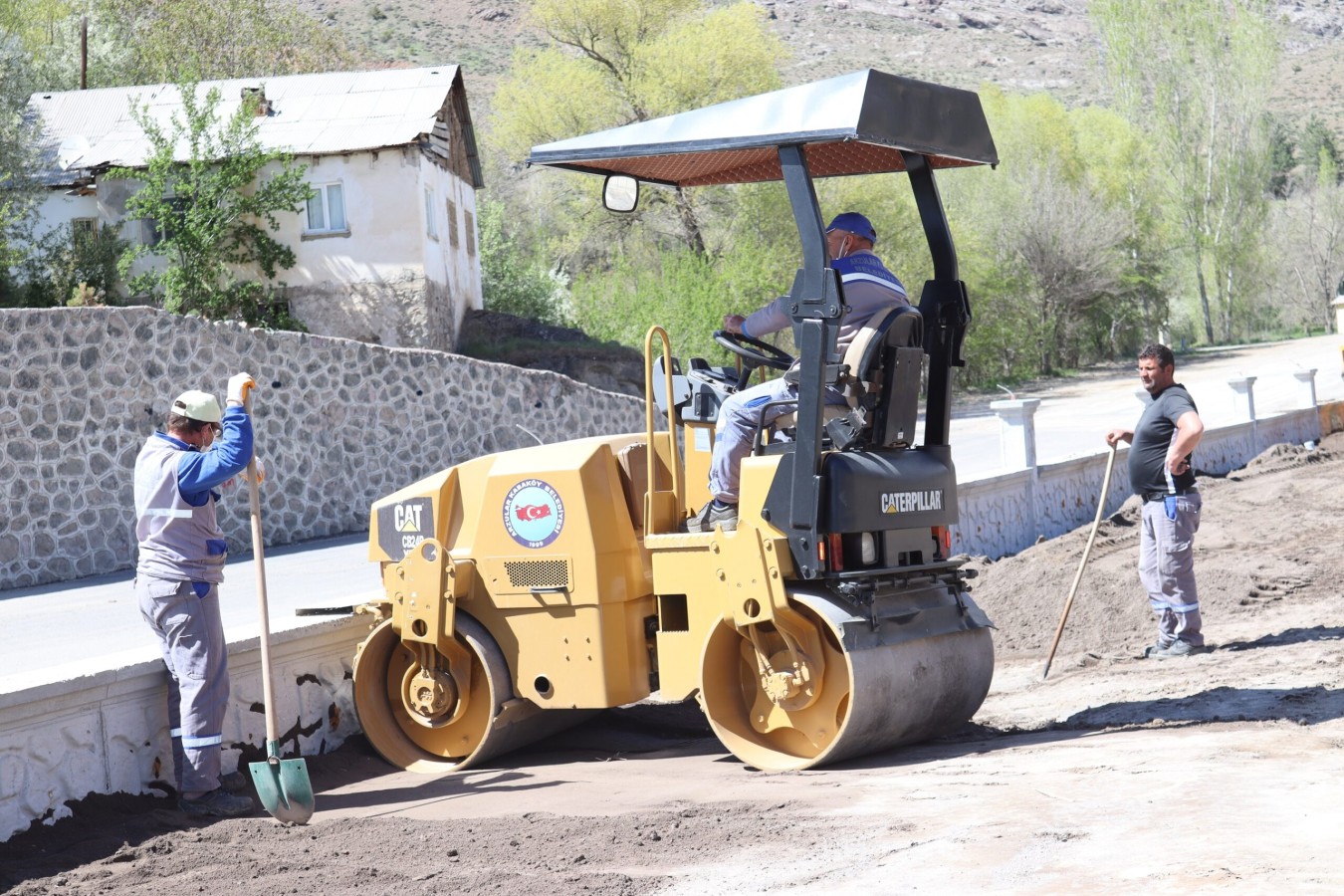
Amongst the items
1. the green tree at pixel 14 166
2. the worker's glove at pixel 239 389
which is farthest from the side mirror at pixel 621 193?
the green tree at pixel 14 166

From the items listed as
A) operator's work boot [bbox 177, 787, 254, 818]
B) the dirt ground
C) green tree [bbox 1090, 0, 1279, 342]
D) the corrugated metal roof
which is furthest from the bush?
green tree [bbox 1090, 0, 1279, 342]

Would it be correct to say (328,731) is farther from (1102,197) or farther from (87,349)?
(1102,197)

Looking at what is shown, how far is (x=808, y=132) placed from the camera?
6.27 metres

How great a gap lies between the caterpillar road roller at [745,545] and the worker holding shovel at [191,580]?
3.38ft

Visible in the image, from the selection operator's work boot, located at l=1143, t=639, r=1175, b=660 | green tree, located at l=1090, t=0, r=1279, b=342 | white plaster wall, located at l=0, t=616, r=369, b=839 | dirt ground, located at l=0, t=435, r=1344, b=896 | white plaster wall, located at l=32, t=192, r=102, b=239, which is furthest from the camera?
green tree, located at l=1090, t=0, r=1279, b=342

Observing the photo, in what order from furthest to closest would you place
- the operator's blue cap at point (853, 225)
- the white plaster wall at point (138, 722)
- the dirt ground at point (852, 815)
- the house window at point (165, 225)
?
the house window at point (165, 225) < the operator's blue cap at point (853, 225) < the white plaster wall at point (138, 722) < the dirt ground at point (852, 815)

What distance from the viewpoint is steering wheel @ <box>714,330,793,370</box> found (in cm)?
675

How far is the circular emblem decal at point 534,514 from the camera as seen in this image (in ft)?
23.3

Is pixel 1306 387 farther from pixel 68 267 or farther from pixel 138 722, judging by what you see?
pixel 138 722

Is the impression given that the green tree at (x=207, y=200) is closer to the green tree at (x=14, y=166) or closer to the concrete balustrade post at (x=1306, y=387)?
the green tree at (x=14, y=166)

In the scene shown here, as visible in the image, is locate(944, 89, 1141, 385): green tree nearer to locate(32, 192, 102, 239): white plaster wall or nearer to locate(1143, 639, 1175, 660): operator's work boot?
locate(32, 192, 102, 239): white plaster wall

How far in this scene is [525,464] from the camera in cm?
728

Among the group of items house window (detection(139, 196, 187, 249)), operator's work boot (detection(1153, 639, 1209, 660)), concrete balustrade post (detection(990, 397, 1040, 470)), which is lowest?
operator's work boot (detection(1153, 639, 1209, 660))

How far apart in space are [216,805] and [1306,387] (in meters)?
22.1
